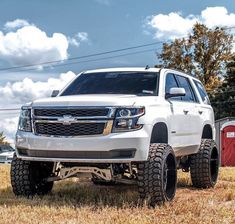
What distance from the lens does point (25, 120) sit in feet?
22.6

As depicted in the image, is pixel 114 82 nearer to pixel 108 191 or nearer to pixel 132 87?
pixel 132 87

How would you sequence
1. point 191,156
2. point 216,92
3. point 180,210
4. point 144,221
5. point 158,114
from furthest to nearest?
1. point 216,92
2. point 191,156
3. point 158,114
4. point 180,210
5. point 144,221

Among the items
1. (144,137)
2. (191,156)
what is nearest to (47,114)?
(144,137)

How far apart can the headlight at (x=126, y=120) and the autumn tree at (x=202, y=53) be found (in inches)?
1482

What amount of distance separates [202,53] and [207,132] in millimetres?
35520

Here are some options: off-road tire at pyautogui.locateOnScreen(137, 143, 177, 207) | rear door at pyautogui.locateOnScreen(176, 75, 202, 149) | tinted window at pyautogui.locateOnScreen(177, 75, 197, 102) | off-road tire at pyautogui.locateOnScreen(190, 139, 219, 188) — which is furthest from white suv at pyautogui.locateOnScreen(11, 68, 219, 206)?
off-road tire at pyautogui.locateOnScreen(190, 139, 219, 188)

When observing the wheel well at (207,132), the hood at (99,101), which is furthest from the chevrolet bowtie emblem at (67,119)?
the wheel well at (207,132)

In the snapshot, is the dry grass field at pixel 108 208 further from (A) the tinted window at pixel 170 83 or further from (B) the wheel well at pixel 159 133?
(A) the tinted window at pixel 170 83

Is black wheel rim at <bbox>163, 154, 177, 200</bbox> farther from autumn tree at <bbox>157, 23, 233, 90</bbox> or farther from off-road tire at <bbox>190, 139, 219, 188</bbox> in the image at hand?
autumn tree at <bbox>157, 23, 233, 90</bbox>

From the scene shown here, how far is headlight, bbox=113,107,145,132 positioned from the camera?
20.8 ft

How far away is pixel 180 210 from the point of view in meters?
5.91

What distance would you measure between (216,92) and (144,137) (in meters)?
36.5

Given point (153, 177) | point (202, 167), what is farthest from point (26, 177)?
point (202, 167)

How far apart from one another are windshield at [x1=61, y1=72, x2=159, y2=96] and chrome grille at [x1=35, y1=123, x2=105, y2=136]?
4.12ft
